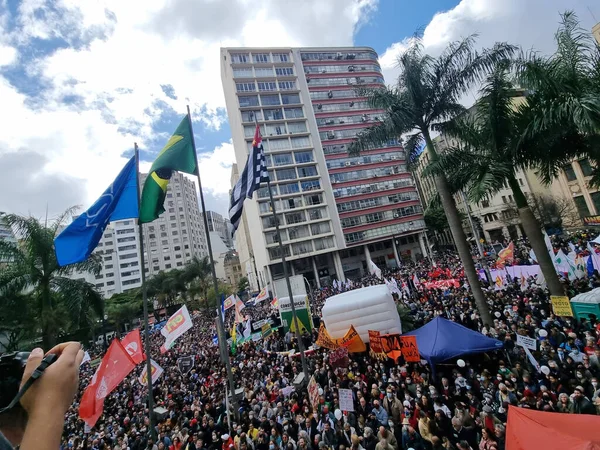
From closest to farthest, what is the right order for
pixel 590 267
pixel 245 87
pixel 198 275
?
1. pixel 590 267
2. pixel 198 275
3. pixel 245 87

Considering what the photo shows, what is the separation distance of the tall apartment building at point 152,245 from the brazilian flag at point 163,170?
85.4m

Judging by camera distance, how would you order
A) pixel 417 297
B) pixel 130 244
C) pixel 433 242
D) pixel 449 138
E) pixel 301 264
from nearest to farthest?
1. pixel 449 138
2. pixel 417 297
3. pixel 301 264
4. pixel 433 242
5. pixel 130 244

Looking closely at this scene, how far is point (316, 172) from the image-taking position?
55.0 metres

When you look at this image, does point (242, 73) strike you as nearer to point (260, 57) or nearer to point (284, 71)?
point (260, 57)

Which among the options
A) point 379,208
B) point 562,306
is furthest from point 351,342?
point 379,208

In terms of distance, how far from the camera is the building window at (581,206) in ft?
122

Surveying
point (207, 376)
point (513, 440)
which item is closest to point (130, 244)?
point (207, 376)

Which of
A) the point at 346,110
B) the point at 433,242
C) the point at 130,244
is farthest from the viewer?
the point at 130,244

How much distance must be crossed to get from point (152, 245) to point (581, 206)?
3888 inches

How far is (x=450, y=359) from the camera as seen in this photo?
10.4 metres

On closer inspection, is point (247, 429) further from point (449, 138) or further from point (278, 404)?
point (449, 138)

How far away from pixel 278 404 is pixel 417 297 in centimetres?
1349

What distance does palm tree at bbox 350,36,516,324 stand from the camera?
12680mm

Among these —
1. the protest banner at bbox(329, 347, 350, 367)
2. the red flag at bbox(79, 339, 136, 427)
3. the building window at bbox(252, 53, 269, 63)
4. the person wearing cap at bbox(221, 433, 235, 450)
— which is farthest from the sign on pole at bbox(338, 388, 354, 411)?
the building window at bbox(252, 53, 269, 63)
